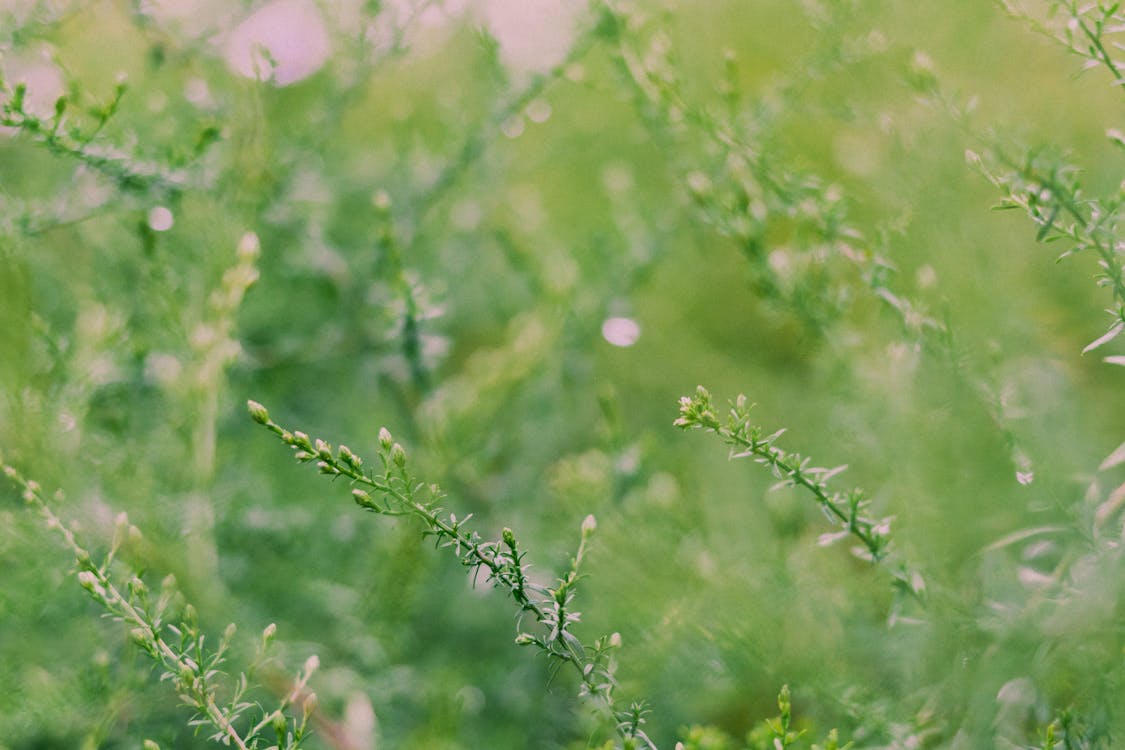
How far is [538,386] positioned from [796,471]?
61 centimetres

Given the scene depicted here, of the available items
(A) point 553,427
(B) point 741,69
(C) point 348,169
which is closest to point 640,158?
(B) point 741,69

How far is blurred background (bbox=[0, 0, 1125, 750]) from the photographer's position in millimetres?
636

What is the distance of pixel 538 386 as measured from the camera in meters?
1.06

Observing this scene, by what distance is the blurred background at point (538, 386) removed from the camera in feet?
2.09

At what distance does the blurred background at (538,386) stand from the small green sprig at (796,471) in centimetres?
6

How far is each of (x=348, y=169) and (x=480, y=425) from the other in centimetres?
69

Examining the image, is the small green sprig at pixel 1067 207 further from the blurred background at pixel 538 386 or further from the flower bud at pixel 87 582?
the flower bud at pixel 87 582

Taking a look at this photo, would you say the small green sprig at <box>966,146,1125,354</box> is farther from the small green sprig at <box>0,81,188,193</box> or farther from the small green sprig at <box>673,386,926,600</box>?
the small green sprig at <box>0,81,188,193</box>

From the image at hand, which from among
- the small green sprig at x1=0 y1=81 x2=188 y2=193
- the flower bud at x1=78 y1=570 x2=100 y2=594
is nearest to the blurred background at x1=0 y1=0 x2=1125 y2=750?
the small green sprig at x1=0 y1=81 x2=188 y2=193

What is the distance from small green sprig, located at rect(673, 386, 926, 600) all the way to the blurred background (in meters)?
0.06

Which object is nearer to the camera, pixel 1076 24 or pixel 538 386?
pixel 1076 24

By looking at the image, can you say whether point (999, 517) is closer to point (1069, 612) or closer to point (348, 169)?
point (1069, 612)

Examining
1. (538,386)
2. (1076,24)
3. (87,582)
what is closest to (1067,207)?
(1076,24)

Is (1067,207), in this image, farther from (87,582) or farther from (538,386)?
(538,386)
